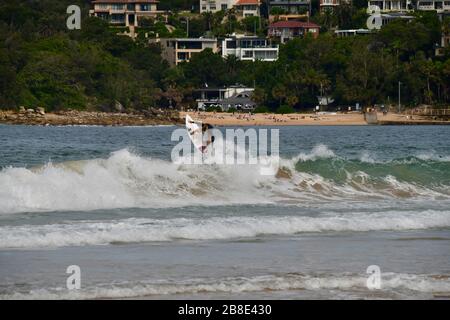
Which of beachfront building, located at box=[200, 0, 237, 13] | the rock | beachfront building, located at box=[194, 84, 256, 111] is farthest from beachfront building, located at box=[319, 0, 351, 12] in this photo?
the rock

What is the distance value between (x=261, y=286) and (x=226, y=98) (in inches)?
4127

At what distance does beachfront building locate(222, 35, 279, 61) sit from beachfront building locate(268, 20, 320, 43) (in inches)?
182

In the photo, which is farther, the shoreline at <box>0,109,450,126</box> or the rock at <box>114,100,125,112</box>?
the rock at <box>114,100,125,112</box>

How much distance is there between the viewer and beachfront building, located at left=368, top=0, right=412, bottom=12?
143375mm

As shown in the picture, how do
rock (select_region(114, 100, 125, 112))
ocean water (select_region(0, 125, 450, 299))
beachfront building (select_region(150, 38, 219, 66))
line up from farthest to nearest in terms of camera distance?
1. beachfront building (select_region(150, 38, 219, 66))
2. rock (select_region(114, 100, 125, 112))
3. ocean water (select_region(0, 125, 450, 299))

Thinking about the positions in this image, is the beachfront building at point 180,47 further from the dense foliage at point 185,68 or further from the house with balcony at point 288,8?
the house with balcony at point 288,8

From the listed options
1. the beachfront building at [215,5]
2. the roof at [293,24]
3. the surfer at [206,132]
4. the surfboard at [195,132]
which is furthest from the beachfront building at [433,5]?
the surfboard at [195,132]

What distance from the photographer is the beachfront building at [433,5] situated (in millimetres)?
142000

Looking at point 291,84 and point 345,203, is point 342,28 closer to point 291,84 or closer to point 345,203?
point 291,84

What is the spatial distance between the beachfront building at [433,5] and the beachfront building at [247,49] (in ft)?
67.4

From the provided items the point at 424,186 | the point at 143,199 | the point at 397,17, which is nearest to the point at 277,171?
the point at 424,186

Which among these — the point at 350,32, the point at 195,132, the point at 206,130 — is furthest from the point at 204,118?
the point at 206,130

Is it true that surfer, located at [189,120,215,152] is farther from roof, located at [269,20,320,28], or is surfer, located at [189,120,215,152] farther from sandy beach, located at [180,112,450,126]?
roof, located at [269,20,320,28]

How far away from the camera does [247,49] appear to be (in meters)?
132
